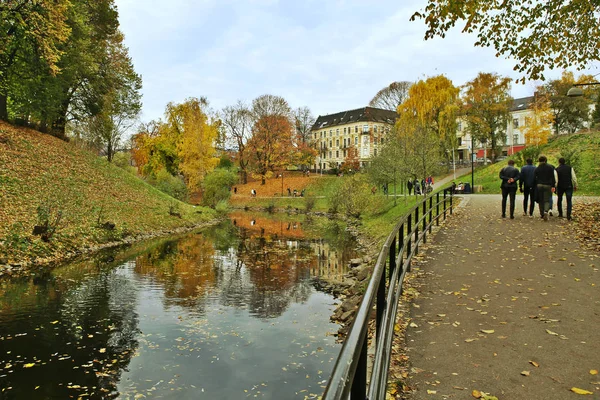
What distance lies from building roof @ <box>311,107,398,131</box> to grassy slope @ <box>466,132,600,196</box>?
40.1 m

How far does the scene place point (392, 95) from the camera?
73062mm

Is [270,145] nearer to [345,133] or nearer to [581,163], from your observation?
[345,133]

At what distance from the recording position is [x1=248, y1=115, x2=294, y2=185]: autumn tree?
6212cm

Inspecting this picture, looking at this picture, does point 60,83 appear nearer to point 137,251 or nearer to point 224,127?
point 137,251

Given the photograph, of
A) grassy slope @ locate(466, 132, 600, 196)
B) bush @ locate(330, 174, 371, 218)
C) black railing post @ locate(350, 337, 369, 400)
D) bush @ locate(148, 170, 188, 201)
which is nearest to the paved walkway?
black railing post @ locate(350, 337, 369, 400)

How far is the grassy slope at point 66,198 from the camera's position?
54.0ft

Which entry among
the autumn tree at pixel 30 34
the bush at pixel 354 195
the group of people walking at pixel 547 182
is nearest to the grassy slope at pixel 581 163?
the bush at pixel 354 195

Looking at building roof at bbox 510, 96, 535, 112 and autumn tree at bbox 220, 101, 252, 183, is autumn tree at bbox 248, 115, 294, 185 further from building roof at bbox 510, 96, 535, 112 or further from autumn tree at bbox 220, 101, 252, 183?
building roof at bbox 510, 96, 535, 112

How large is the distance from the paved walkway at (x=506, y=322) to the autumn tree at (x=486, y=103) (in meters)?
45.1

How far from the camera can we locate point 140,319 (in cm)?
989

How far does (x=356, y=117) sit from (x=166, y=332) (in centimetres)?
8301

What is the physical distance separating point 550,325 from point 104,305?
9.89 m

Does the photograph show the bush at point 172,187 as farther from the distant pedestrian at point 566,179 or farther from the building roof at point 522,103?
the building roof at point 522,103

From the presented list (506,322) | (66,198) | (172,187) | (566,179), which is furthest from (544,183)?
(172,187)
